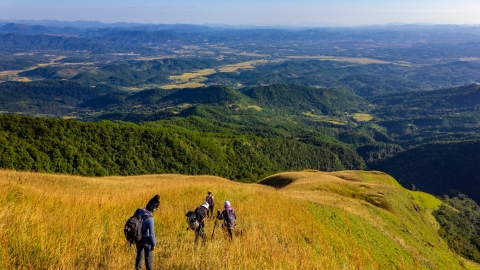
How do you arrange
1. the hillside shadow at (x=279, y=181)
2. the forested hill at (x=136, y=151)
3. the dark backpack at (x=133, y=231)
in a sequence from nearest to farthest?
the dark backpack at (x=133, y=231), the hillside shadow at (x=279, y=181), the forested hill at (x=136, y=151)

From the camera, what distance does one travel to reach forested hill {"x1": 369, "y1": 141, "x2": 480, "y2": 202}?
152m

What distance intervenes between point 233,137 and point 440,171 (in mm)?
121452

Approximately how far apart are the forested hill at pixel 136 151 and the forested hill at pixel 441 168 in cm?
3617

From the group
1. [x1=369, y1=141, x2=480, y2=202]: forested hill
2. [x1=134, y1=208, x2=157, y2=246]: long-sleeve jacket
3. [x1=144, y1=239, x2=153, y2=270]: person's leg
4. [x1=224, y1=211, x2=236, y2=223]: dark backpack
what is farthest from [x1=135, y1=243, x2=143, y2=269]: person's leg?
[x1=369, y1=141, x2=480, y2=202]: forested hill

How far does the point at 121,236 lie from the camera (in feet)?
28.7

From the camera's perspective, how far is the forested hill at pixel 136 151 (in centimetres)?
8706

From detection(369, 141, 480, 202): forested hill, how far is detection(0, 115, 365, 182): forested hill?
36.2m

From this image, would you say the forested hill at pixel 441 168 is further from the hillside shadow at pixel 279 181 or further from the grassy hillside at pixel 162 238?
the grassy hillside at pixel 162 238

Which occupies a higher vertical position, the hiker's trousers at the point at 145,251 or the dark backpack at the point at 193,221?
the hiker's trousers at the point at 145,251

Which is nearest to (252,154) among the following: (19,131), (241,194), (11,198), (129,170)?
(129,170)

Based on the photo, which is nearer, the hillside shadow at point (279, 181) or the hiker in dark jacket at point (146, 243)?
the hiker in dark jacket at point (146, 243)

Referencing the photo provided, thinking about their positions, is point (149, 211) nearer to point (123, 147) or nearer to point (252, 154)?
point (123, 147)

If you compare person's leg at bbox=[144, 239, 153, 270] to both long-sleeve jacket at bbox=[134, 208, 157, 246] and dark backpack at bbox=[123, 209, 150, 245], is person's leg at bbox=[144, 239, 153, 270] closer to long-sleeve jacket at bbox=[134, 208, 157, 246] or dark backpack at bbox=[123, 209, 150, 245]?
long-sleeve jacket at bbox=[134, 208, 157, 246]

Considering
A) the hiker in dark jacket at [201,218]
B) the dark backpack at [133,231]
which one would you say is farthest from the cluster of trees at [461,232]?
the dark backpack at [133,231]
